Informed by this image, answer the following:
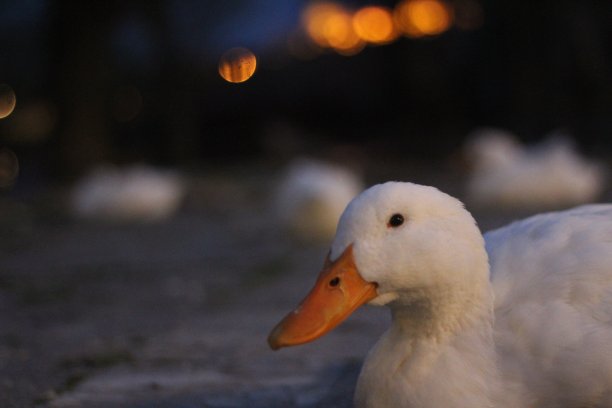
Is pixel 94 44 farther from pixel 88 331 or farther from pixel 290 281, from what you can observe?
pixel 88 331

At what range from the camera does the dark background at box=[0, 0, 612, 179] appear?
40.8 feet

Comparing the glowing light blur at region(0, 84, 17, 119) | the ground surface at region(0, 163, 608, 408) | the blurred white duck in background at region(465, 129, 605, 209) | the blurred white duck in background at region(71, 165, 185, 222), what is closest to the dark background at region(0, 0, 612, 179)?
the glowing light blur at region(0, 84, 17, 119)

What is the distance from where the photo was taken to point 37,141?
19.2 m

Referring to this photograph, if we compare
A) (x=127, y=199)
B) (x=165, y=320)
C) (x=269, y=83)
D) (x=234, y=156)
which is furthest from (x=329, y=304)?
(x=269, y=83)

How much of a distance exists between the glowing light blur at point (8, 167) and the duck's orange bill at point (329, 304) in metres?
11.7

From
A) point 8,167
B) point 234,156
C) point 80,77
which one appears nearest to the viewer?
point 80,77

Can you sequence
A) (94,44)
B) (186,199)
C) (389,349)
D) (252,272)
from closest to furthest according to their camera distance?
(389,349) → (252,272) → (186,199) → (94,44)

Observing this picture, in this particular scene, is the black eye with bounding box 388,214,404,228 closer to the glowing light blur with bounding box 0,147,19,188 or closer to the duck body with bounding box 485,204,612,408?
the duck body with bounding box 485,204,612,408

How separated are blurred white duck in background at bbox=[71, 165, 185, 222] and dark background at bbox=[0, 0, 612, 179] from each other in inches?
126

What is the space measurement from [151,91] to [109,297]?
13.4 metres

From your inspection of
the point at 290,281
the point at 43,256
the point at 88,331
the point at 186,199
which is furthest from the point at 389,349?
the point at 186,199

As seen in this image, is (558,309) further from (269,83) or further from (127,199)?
(269,83)

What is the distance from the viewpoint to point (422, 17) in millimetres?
17500

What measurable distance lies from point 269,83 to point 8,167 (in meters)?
5.52
